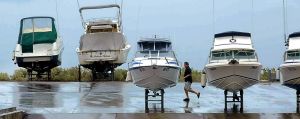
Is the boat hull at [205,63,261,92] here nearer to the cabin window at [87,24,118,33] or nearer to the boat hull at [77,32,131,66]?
the boat hull at [77,32,131,66]

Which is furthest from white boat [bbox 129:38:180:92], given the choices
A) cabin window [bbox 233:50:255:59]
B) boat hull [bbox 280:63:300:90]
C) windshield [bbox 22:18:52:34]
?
windshield [bbox 22:18:52:34]

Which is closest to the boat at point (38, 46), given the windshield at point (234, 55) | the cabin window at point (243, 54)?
the windshield at point (234, 55)

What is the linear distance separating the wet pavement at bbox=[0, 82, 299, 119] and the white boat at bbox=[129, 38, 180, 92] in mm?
892

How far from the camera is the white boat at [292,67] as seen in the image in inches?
836

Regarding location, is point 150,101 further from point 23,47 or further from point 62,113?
point 23,47

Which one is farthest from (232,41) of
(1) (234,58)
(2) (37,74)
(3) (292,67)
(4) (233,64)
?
(2) (37,74)

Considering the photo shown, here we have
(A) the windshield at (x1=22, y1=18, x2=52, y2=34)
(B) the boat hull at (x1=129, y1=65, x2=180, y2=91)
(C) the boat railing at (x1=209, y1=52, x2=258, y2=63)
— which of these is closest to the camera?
(B) the boat hull at (x1=129, y1=65, x2=180, y2=91)

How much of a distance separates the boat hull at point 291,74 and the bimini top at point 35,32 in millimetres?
19686

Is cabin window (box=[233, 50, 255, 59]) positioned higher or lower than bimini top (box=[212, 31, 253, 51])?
lower

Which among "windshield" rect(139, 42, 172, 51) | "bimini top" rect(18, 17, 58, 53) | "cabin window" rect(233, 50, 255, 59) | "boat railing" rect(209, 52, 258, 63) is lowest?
"boat railing" rect(209, 52, 258, 63)

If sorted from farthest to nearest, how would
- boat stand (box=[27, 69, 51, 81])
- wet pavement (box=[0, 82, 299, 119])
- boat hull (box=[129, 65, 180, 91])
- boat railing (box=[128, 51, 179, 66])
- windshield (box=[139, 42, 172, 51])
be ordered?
1. boat stand (box=[27, 69, 51, 81])
2. windshield (box=[139, 42, 172, 51])
3. boat railing (box=[128, 51, 179, 66])
4. boat hull (box=[129, 65, 180, 91])
5. wet pavement (box=[0, 82, 299, 119])

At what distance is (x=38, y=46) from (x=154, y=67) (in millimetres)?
18377

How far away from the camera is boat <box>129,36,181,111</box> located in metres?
21.4

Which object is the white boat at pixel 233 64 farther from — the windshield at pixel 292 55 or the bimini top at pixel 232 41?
the windshield at pixel 292 55
